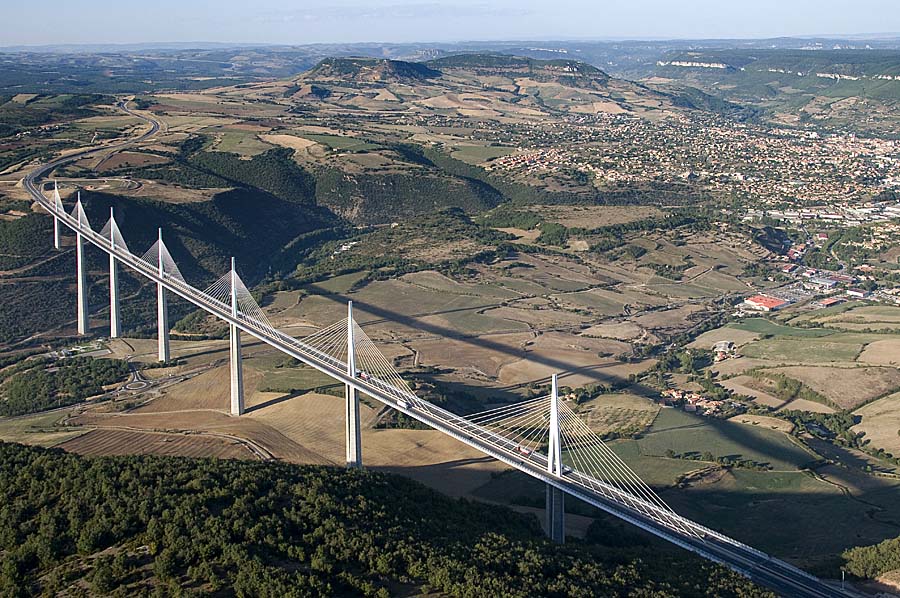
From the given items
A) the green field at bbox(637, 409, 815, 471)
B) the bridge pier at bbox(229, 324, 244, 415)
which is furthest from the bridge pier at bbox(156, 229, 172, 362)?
the green field at bbox(637, 409, 815, 471)

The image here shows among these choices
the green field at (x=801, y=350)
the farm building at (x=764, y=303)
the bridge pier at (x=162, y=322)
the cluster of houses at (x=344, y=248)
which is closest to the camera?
the bridge pier at (x=162, y=322)

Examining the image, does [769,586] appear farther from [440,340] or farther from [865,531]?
[440,340]

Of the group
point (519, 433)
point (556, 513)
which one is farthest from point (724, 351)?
point (556, 513)

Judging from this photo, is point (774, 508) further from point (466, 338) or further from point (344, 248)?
point (344, 248)

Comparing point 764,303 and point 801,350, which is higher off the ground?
point 764,303

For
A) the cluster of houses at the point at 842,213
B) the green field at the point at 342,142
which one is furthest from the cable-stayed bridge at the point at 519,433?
the cluster of houses at the point at 842,213

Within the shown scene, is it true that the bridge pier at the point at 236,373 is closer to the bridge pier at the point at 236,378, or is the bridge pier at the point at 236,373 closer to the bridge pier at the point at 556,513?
the bridge pier at the point at 236,378

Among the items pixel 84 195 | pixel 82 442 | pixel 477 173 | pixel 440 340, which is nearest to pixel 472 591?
pixel 82 442
